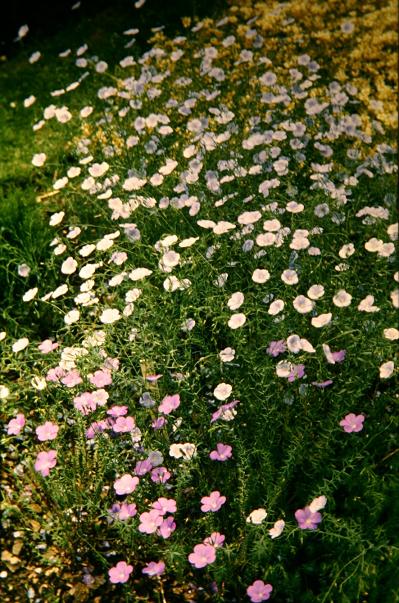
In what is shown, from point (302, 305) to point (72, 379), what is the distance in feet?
2.46

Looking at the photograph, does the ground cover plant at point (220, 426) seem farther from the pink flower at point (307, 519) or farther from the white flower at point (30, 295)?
the white flower at point (30, 295)

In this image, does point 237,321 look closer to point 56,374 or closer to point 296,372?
point 296,372

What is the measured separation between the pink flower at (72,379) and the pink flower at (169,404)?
0.90ft

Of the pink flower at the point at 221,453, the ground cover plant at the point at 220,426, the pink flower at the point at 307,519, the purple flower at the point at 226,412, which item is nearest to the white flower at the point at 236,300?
the ground cover plant at the point at 220,426

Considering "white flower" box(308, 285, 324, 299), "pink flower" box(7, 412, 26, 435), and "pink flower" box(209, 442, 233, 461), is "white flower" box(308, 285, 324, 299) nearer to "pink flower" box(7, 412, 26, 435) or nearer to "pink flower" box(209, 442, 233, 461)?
"pink flower" box(209, 442, 233, 461)

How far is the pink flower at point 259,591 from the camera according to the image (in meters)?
1.87

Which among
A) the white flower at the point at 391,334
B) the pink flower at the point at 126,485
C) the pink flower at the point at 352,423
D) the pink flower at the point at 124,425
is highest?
the pink flower at the point at 124,425

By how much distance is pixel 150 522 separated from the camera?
192 centimetres

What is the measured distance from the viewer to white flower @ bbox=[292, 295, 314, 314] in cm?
212

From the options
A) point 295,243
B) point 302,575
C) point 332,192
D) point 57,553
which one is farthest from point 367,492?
point 332,192

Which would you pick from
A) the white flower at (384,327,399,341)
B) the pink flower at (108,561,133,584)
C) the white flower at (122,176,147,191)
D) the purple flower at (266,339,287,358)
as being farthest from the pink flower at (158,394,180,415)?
the white flower at (122,176,147,191)

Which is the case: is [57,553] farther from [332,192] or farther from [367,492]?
[332,192]

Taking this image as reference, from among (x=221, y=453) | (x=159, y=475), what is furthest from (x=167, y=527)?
(x=221, y=453)

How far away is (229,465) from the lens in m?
2.18
